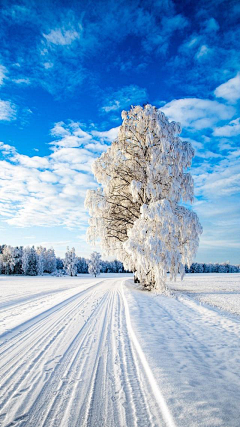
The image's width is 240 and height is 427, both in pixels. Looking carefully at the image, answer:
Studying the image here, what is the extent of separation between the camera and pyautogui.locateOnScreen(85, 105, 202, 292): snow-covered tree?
9.97m

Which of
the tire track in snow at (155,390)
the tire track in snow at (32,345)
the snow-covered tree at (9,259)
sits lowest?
the tire track in snow at (32,345)

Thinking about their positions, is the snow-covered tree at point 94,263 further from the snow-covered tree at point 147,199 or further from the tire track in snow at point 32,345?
the tire track in snow at point 32,345

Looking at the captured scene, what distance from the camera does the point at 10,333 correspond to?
4242 millimetres

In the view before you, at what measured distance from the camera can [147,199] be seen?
12.1 metres

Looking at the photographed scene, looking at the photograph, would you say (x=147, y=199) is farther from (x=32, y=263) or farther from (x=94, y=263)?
(x=32, y=263)

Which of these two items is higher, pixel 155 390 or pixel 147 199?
pixel 147 199

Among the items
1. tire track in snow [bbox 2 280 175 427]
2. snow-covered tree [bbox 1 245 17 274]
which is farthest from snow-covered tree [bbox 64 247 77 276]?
tire track in snow [bbox 2 280 175 427]

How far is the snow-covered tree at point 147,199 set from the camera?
32.7 feet

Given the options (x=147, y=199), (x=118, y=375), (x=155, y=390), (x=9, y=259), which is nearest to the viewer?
(x=155, y=390)

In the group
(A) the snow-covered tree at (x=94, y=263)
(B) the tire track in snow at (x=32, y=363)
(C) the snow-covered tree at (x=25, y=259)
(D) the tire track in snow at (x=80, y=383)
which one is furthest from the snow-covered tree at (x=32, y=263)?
(D) the tire track in snow at (x=80, y=383)

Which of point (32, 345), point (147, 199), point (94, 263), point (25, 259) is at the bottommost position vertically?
point (32, 345)

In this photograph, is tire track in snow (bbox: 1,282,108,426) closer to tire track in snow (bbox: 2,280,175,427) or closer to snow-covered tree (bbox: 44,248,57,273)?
tire track in snow (bbox: 2,280,175,427)

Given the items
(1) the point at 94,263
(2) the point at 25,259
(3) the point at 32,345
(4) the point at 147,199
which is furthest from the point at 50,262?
(3) the point at 32,345

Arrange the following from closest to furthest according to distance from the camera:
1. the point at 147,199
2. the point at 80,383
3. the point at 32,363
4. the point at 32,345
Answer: the point at 80,383, the point at 32,363, the point at 32,345, the point at 147,199
